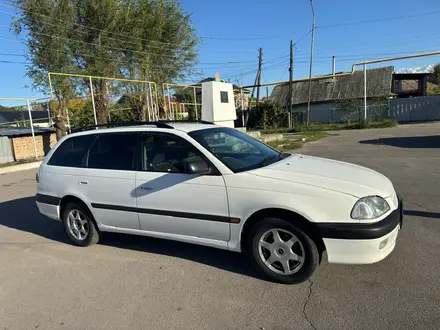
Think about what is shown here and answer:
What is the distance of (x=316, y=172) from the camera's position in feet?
11.7

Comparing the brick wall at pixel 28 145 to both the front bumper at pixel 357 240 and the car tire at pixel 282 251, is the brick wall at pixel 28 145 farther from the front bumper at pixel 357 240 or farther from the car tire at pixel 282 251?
the front bumper at pixel 357 240

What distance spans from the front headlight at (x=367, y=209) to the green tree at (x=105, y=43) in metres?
20.2

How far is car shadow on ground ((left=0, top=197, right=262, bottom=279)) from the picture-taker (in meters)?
3.97

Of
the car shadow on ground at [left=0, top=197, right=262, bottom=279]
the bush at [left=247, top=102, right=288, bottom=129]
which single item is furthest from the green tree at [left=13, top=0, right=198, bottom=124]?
the car shadow on ground at [left=0, top=197, right=262, bottom=279]

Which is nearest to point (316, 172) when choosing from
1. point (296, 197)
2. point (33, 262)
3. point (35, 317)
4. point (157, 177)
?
point (296, 197)

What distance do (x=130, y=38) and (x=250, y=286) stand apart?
24.6 m

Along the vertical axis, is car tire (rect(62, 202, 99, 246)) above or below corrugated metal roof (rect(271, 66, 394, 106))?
below

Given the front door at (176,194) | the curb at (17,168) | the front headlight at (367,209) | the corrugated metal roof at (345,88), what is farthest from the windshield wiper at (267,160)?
the corrugated metal roof at (345,88)

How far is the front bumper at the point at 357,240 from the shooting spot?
3.07 m

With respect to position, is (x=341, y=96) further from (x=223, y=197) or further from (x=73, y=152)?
(x=223, y=197)

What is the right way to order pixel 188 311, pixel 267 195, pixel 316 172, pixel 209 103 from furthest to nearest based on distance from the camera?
1. pixel 209 103
2. pixel 316 172
3. pixel 267 195
4. pixel 188 311

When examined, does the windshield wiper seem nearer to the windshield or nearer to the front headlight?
the windshield

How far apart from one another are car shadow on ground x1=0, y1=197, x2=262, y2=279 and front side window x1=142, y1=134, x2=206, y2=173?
113cm

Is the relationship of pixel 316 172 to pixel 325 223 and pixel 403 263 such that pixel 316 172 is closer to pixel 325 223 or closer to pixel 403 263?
pixel 325 223
